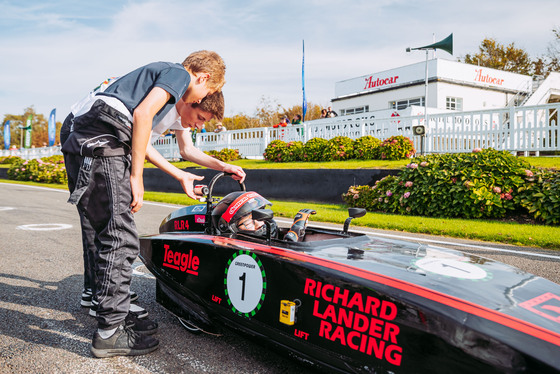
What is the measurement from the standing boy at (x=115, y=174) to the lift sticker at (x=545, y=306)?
205cm

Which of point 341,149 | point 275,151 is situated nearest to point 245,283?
point 341,149

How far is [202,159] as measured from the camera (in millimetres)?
3428

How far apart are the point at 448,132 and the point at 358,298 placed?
1075 centimetres

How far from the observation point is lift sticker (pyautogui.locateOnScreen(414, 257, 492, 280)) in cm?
214

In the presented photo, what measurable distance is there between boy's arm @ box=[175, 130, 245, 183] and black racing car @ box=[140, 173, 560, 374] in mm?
283

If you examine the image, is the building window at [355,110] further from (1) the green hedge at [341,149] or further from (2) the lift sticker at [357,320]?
(2) the lift sticker at [357,320]

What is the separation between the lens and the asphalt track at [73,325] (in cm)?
250

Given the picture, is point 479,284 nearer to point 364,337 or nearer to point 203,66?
point 364,337

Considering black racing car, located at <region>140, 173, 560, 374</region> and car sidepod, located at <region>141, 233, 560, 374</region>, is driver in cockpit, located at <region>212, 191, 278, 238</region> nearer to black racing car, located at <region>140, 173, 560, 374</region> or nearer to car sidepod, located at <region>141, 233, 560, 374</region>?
black racing car, located at <region>140, 173, 560, 374</region>

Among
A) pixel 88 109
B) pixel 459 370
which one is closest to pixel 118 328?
pixel 88 109

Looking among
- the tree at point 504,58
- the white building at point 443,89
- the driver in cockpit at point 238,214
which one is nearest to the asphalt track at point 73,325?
the driver in cockpit at point 238,214

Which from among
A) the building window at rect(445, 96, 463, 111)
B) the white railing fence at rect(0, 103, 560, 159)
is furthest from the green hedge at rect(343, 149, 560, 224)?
the building window at rect(445, 96, 463, 111)

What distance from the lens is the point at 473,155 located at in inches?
324

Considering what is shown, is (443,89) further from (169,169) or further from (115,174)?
(115,174)
